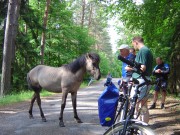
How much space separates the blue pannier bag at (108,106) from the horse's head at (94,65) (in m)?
2.05

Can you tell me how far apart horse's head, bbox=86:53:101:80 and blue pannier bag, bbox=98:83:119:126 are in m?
2.05

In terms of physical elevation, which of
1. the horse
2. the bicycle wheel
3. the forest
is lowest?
the bicycle wheel

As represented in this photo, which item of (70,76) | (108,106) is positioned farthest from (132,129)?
(70,76)

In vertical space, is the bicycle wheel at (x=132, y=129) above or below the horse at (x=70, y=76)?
below

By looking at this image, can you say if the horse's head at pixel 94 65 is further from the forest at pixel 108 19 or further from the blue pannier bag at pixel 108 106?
the blue pannier bag at pixel 108 106

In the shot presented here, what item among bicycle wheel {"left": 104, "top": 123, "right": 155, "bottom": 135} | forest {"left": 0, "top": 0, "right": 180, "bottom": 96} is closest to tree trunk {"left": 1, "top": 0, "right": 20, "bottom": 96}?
forest {"left": 0, "top": 0, "right": 180, "bottom": 96}

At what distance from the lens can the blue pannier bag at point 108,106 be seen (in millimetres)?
4109

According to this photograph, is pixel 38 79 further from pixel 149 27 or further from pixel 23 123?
pixel 149 27

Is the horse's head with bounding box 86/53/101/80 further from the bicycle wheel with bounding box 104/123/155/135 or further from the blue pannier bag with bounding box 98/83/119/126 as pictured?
the bicycle wheel with bounding box 104/123/155/135

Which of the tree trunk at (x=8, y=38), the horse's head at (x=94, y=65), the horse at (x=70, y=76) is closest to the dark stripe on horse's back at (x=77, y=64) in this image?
the horse at (x=70, y=76)

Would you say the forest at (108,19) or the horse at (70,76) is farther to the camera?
the forest at (108,19)

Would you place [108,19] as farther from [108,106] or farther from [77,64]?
[108,106]

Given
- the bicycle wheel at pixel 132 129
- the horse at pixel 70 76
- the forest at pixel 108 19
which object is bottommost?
the bicycle wheel at pixel 132 129

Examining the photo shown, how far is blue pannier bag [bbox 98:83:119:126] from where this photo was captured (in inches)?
162
